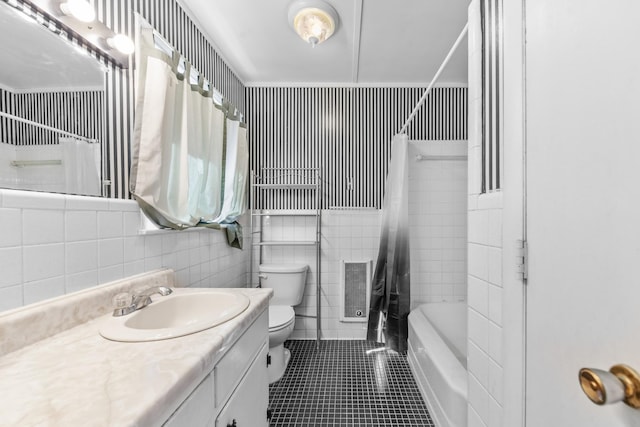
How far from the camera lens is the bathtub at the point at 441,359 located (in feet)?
4.12

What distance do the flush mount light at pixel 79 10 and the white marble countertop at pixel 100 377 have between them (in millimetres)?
1026

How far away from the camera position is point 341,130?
2.44 m

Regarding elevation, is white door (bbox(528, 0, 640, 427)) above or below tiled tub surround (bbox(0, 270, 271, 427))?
above

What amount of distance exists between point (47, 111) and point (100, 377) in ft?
2.70

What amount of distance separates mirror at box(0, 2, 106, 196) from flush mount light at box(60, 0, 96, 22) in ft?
0.30

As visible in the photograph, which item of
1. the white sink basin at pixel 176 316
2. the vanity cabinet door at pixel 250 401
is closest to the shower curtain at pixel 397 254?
the vanity cabinet door at pixel 250 401

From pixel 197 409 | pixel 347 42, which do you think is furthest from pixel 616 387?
pixel 347 42

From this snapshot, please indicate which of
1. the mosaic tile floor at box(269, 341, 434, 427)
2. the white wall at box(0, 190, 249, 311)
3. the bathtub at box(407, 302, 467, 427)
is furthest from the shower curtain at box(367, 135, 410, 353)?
the white wall at box(0, 190, 249, 311)

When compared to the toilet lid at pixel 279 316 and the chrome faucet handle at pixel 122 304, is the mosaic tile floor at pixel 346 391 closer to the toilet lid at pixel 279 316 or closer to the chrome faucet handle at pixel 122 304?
the toilet lid at pixel 279 316

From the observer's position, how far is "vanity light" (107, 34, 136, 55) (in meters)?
1.03

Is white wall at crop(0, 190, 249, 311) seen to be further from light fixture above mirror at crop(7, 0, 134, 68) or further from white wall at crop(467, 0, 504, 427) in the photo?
white wall at crop(467, 0, 504, 427)

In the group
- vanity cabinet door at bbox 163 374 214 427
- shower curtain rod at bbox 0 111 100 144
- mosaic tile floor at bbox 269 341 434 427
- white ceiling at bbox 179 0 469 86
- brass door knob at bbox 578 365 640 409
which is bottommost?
mosaic tile floor at bbox 269 341 434 427

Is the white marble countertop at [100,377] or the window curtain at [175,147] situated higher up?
the window curtain at [175,147]

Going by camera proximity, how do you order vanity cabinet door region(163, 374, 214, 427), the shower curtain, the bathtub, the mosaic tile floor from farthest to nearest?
the shower curtain → the mosaic tile floor → the bathtub → vanity cabinet door region(163, 374, 214, 427)
